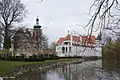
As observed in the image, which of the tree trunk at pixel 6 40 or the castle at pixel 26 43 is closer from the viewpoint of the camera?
the tree trunk at pixel 6 40

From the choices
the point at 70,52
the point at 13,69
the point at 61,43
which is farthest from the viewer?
the point at 61,43

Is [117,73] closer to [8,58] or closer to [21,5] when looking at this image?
[8,58]

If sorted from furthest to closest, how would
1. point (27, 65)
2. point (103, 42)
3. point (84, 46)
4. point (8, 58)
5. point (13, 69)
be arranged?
point (8, 58) → point (27, 65) → point (13, 69) → point (103, 42) → point (84, 46)

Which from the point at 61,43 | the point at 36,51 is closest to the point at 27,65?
the point at 36,51

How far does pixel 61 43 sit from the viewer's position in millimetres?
87875

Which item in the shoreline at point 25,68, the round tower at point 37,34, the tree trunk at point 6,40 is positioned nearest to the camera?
the shoreline at point 25,68

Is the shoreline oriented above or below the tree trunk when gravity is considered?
below

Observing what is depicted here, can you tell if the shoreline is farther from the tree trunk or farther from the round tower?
the round tower

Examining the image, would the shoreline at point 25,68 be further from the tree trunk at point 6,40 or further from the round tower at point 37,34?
the round tower at point 37,34

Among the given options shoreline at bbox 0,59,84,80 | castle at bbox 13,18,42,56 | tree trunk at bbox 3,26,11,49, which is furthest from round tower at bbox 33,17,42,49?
shoreline at bbox 0,59,84,80

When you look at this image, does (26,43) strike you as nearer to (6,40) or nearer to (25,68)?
(6,40)

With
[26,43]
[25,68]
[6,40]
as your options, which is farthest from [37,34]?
[25,68]

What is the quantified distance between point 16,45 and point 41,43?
1149cm

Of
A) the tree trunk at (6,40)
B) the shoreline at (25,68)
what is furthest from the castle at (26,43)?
the shoreline at (25,68)
